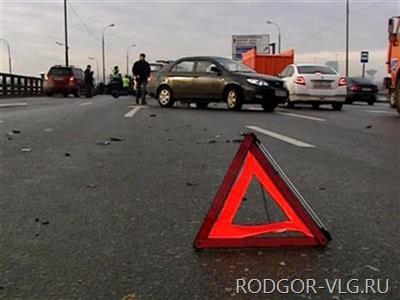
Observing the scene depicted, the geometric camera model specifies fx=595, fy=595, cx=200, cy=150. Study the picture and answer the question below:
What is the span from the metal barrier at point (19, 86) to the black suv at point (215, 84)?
12.9 m

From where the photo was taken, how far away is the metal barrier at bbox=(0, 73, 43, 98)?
29.3 m

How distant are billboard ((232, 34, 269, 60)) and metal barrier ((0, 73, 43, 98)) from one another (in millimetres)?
28900

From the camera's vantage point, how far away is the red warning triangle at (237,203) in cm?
335

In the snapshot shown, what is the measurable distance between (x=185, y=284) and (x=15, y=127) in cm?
844

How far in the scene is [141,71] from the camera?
815 inches

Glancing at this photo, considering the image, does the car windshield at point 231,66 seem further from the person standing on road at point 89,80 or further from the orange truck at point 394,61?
the person standing on road at point 89,80

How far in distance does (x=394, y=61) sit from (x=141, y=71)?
914 centimetres

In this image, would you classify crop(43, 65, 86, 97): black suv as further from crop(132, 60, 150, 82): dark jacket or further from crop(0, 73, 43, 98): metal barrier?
crop(132, 60, 150, 82): dark jacket

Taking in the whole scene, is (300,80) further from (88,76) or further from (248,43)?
(248,43)

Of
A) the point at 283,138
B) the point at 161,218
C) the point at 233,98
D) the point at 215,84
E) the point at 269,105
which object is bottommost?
the point at 161,218

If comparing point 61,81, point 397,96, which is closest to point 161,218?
point 397,96

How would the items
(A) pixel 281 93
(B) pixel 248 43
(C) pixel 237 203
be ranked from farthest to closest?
(B) pixel 248 43 → (A) pixel 281 93 → (C) pixel 237 203

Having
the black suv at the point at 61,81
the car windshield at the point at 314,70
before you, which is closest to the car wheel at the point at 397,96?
the car windshield at the point at 314,70

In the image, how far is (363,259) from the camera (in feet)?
10.5
